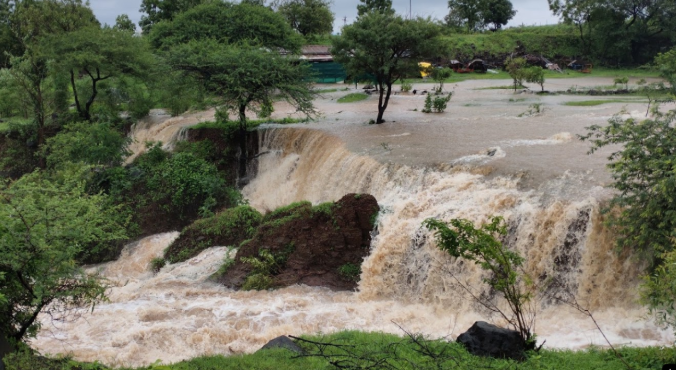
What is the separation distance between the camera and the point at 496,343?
907 centimetres

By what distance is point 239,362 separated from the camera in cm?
900

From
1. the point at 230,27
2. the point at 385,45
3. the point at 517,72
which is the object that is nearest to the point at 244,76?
the point at 385,45

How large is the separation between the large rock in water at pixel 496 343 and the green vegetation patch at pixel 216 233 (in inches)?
339

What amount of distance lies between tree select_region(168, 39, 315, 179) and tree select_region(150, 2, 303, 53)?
858 cm

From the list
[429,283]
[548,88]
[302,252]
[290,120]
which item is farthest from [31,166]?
[548,88]

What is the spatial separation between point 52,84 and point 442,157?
2205 cm

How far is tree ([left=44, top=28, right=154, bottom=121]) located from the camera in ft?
90.9

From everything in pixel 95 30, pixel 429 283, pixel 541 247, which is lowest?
pixel 429 283

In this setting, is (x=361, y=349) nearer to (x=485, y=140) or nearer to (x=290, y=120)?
(x=485, y=140)

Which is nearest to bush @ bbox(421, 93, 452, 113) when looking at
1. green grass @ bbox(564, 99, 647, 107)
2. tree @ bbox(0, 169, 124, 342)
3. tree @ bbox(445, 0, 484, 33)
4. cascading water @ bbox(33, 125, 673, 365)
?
green grass @ bbox(564, 99, 647, 107)

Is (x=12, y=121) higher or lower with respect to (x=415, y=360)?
higher

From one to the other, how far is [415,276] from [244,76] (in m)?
12.9

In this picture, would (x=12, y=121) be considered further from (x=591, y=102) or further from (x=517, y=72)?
(x=591, y=102)

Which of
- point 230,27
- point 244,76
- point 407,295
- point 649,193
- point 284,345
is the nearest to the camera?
point 284,345
